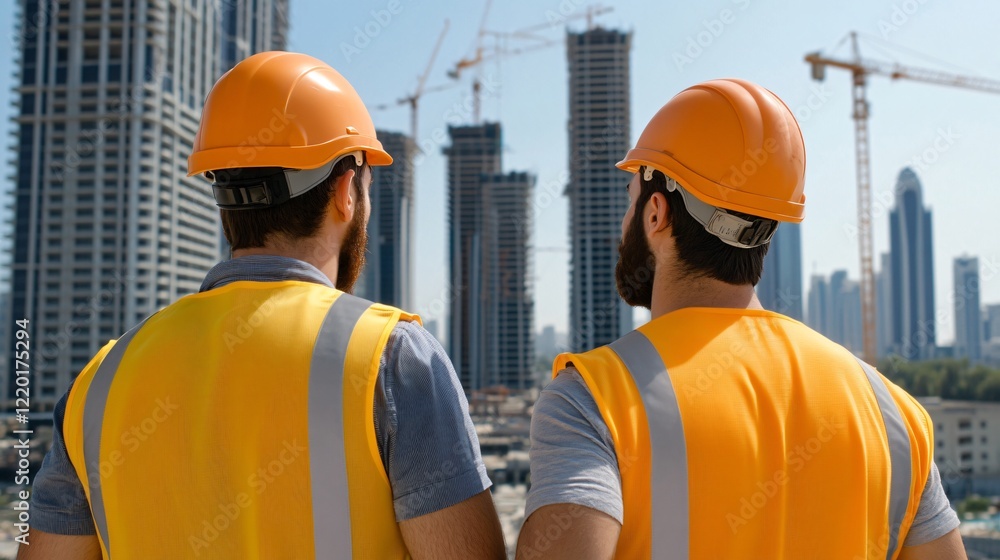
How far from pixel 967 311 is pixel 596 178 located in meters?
83.1

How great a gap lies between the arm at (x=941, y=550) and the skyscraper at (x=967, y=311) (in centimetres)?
10639

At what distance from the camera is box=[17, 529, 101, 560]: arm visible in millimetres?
1963

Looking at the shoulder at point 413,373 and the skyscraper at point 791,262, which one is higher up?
the skyscraper at point 791,262

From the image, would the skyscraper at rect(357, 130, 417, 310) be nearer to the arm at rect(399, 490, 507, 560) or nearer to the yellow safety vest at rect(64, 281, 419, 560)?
the yellow safety vest at rect(64, 281, 419, 560)

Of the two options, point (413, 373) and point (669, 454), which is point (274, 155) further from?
point (669, 454)

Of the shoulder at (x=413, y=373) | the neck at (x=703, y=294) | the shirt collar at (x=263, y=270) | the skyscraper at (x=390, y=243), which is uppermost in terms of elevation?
the skyscraper at (x=390, y=243)

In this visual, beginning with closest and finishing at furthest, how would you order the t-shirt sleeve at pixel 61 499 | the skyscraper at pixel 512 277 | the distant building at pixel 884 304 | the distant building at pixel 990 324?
the t-shirt sleeve at pixel 61 499
the skyscraper at pixel 512 277
the distant building at pixel 884 304
the distant building at pixel 990 324

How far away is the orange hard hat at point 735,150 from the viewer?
2037mm

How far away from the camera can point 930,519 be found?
1895 mm

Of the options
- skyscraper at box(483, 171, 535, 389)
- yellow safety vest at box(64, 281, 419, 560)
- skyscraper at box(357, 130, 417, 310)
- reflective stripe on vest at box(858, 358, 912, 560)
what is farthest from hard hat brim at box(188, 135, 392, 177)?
skyscraper at box(357, 130, 417, 310)

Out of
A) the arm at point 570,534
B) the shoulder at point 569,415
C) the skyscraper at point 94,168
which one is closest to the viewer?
the arm at point 570,534

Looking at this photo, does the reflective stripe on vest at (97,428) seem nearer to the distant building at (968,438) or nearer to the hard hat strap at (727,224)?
the hard hat strap at (727,224)

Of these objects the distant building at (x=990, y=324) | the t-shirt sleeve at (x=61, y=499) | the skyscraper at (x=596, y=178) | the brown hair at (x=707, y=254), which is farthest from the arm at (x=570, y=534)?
the distant building at (x=990, y=324)

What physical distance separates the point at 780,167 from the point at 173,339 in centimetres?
180
